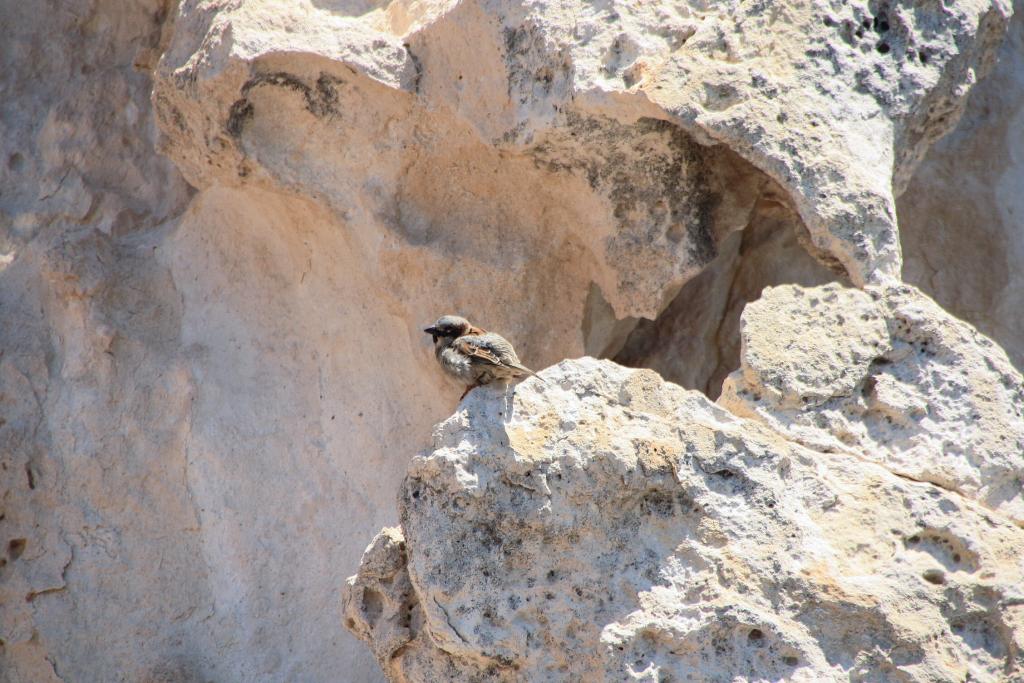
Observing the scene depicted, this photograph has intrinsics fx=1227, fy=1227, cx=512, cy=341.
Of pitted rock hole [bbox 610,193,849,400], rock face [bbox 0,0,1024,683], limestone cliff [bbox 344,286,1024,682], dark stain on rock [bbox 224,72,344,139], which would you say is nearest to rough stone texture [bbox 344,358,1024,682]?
limestone cliff [bbox 344,286,1024,682]

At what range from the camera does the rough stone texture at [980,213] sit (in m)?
3.96

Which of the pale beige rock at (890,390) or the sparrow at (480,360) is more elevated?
the pale beige rock at (890,390)

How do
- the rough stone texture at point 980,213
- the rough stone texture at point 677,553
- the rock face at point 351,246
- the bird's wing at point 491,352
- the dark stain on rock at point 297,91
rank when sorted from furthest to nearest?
the rough stone texture at point 980,213, the dark stain on rock at point 297,91, the rock face at point 351,246, the bird's wing at point 491,352, the rough stone texture at point 677,553

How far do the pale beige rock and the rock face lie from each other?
0.01m

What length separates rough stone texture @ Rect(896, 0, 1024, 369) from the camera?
3961mm

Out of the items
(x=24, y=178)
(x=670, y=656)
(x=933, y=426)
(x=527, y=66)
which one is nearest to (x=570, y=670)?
(x=670, y=656)

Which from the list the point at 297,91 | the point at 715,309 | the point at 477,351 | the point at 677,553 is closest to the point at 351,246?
the point at 297,91

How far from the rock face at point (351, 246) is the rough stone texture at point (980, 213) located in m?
0.02

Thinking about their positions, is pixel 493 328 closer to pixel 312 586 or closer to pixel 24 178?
pixel 312 586

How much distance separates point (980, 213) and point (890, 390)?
5.10ft

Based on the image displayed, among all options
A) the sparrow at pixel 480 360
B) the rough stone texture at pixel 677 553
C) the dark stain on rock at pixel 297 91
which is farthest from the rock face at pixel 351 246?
the sparrow at pixel 480 360

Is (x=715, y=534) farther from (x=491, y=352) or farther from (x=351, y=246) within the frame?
(x=351, y=246)

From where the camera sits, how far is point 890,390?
8.93ft

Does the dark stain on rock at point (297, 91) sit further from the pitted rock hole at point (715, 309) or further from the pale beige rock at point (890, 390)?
the pale beige rock at point (890, 390)
